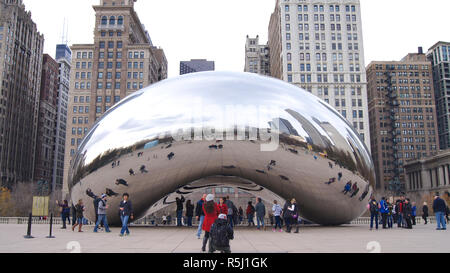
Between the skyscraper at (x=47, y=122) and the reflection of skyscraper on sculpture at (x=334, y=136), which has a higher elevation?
the skyscraper at (x=47, y=122)

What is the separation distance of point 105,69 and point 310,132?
299 feet

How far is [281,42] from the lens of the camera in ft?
331

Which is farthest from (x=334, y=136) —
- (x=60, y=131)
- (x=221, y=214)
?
(x=60, y=131)

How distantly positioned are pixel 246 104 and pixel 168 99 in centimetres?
264

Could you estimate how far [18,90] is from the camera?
115 meters

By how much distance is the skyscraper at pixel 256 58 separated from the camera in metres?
145

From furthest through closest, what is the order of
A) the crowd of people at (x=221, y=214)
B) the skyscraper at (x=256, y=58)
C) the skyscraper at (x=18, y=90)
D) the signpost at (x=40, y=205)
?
the skyscraper at (x=256, y=58), the skyscraper at (x=18, y=90), the signpost at (x=40, y=205), the crowd of people at (x=221, y=214)

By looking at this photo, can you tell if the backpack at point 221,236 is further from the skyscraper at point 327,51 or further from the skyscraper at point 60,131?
the skyscraper at point 60,131

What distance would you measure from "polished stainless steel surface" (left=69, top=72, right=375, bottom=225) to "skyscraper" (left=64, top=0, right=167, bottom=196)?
8231 cm

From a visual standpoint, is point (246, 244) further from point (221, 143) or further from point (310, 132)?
point (310, 132)

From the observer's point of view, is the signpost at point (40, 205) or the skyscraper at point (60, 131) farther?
the skyscraper at point (60, 131)

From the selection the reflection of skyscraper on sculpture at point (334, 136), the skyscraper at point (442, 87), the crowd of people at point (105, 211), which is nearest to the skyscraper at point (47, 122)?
the crowd of people at point (105, 211)

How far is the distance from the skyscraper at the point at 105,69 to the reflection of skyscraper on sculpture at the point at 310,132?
8423 centimetres
